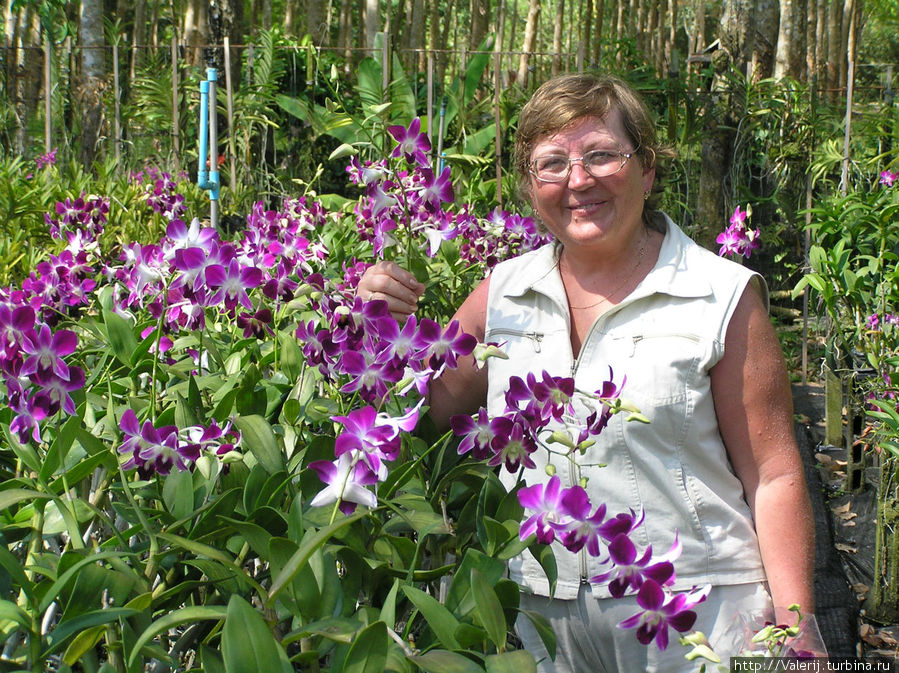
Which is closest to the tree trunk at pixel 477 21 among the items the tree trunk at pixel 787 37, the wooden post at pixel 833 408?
the tree trunk at pixel 787 37

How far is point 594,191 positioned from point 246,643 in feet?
3.06

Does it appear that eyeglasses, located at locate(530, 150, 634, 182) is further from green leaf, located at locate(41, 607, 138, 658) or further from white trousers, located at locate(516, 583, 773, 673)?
green leaf, located at locate(41, 607, 138, 658)

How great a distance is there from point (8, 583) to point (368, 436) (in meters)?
0.39

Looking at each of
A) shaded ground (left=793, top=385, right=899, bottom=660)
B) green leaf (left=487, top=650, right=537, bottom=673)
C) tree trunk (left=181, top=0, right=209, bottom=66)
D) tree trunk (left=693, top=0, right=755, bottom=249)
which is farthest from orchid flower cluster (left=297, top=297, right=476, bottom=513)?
tree trunk (left=181, top=0, right=209, bottom=66)

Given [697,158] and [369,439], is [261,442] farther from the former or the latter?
[697,158]

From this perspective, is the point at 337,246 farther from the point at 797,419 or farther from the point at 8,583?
the point at 797,419

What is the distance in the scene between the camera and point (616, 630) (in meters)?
1.31

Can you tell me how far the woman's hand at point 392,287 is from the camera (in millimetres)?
1409

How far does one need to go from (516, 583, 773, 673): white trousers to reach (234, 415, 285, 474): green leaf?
443 mm

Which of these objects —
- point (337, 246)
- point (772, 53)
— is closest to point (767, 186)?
point (772, 53)

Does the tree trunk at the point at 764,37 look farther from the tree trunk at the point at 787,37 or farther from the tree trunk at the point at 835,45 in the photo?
the tree trunk at the point at 835,45

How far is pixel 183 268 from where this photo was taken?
1.17 metres

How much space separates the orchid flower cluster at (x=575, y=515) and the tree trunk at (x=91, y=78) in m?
5.73

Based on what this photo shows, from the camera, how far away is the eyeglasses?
142cm
